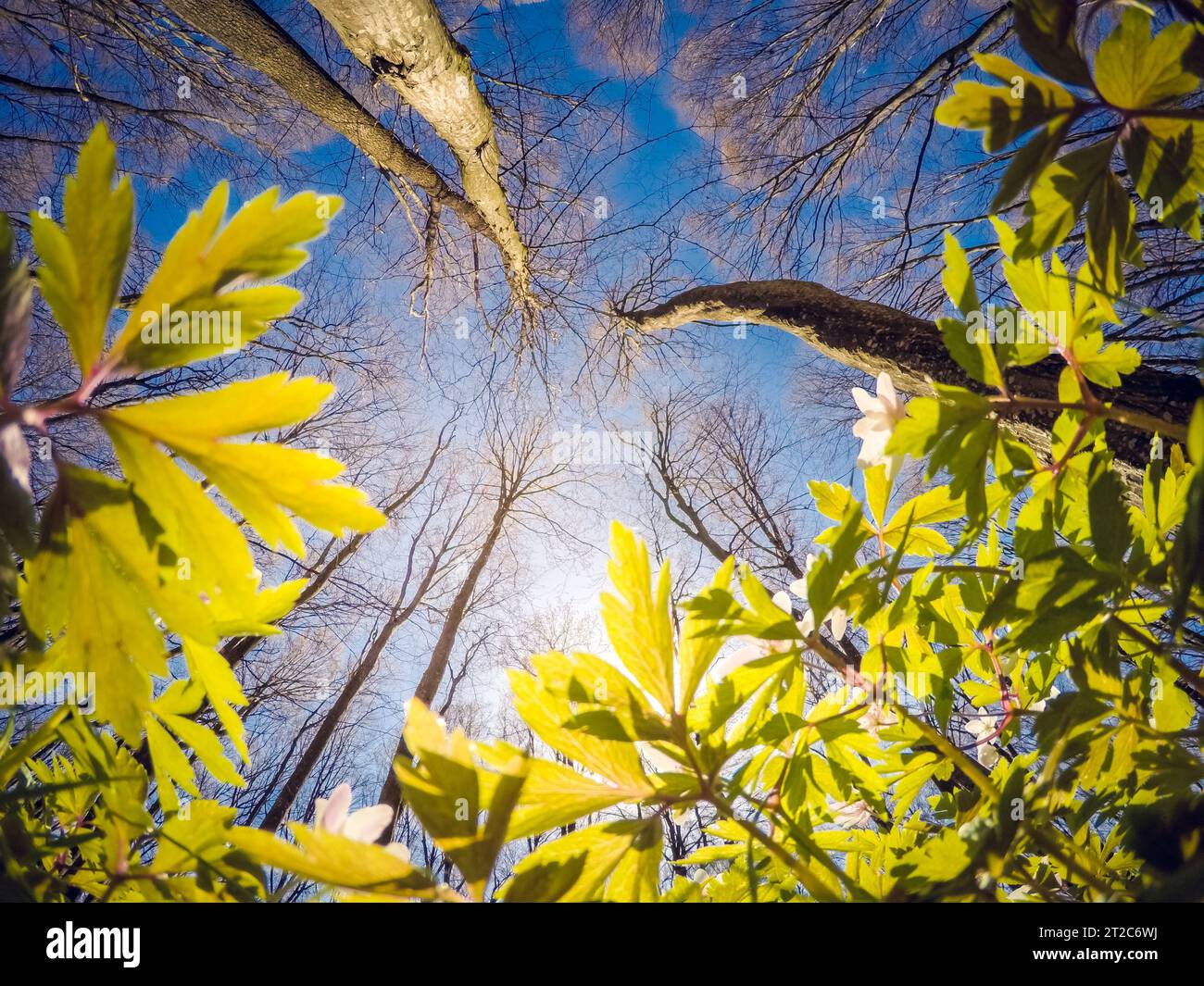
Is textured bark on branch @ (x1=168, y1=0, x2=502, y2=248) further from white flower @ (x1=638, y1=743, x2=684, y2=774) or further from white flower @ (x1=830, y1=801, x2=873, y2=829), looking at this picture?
white flower @ (x1=830, y1=801, x2=873, y2=829)

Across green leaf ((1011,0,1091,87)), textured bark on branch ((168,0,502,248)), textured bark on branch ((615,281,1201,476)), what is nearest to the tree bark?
textured bark on branch ((168,0,502,248))

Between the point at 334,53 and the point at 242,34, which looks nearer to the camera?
the point at 242,34

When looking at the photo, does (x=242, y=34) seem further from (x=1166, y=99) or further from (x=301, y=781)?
(x=301, y=781)

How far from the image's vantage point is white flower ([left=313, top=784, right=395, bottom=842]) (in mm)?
666

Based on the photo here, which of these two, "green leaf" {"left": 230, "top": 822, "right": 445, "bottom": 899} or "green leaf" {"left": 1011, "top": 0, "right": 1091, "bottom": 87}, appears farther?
"green leaf" {"left": 1011, "top": 0, "right": 1091, "bottom": 87}

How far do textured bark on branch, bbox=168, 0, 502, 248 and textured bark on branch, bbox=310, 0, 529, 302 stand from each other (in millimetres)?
434

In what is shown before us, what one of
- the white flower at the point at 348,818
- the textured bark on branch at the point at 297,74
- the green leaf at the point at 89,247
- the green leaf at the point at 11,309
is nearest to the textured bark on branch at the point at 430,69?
the textured bark on branch at the point at 297,74

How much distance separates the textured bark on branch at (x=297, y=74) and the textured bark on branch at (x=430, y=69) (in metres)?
0.43

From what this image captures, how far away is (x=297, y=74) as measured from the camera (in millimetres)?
3111

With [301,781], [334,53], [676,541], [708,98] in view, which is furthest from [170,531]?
[301,781]

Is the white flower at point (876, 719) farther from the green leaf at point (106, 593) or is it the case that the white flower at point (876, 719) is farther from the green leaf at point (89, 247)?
the green leaf at point (89, 247)

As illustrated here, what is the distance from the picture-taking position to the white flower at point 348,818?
2.18 feet
